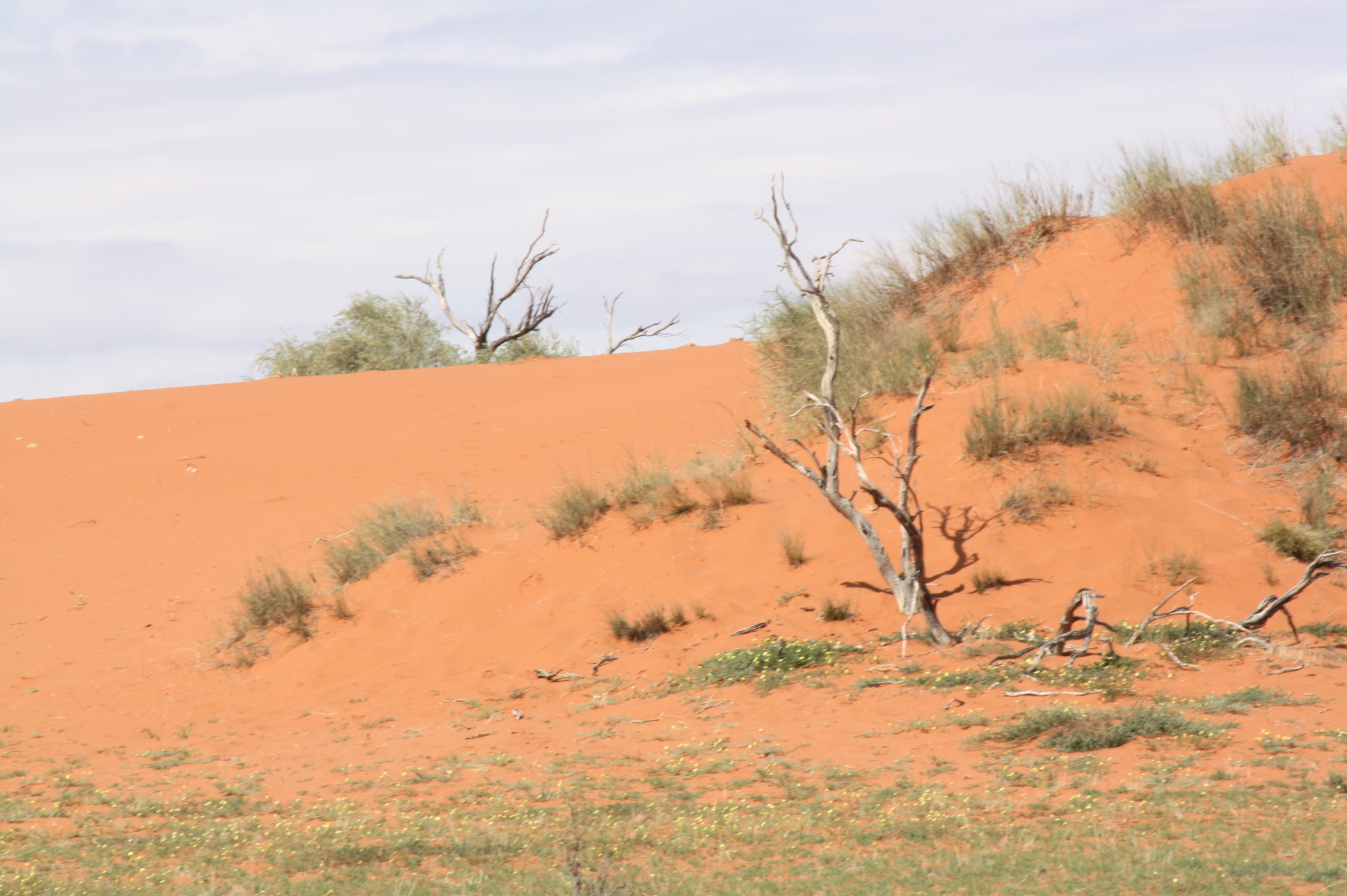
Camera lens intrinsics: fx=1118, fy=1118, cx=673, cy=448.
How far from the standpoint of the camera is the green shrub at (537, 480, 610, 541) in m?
10.6

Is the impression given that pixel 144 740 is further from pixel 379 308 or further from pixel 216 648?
pixel 379 308

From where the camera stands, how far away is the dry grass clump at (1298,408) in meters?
9.50

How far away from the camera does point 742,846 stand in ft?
15.7

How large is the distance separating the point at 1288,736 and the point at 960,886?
254cm

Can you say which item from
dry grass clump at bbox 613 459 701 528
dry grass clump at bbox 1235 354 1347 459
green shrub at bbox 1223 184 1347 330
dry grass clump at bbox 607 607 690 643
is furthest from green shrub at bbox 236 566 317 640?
green shrub at bbox 1223 184 1347 330

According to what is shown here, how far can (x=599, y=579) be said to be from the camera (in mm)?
9898

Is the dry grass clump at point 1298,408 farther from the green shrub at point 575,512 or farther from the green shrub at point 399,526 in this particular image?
the green shrub at point 399,526

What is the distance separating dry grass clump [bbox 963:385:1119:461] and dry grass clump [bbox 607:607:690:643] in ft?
9.55

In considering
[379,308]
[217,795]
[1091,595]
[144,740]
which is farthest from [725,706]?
[379,308]

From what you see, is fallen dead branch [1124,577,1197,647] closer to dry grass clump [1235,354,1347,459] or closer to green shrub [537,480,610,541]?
dry grass clump [1235,354,1347,459]

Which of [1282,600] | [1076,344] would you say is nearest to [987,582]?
[1282,600]

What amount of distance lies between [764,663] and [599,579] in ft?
7.70

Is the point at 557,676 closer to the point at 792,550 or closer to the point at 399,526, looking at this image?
the point at 792,550

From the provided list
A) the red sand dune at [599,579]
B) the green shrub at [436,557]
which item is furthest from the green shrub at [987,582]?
the green shrub at [436,557]
